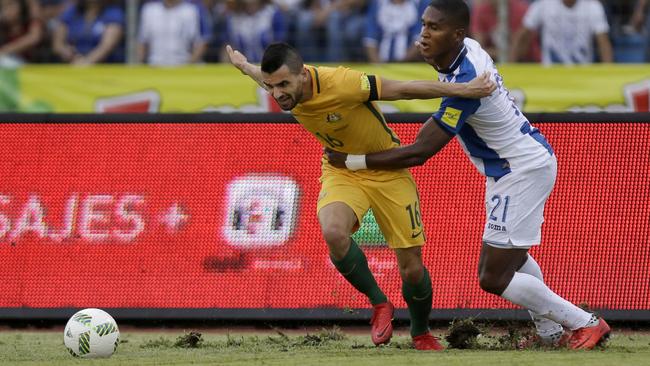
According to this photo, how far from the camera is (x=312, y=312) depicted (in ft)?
31.1

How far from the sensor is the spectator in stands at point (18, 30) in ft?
49.6

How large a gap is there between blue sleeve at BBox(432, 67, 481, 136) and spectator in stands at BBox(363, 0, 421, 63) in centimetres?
639

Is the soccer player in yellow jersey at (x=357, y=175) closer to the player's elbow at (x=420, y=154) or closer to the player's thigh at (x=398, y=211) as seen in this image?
the player's thigh at (x=398, y=211)

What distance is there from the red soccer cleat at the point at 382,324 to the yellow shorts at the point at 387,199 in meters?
0.45

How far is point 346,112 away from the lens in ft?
25.5

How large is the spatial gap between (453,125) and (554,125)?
2.24 m

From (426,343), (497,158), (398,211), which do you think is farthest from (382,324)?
(497,158)

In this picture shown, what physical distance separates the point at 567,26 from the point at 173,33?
4.65 metres

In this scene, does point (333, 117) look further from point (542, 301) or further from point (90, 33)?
point (90, 33)

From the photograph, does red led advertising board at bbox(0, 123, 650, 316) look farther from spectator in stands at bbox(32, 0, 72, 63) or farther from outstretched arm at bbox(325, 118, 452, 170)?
spectator in stands at bbox(32, 0, 72, 63)

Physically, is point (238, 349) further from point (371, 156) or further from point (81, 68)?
point (81, 68)

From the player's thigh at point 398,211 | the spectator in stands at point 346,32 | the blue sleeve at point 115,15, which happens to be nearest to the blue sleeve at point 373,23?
the spectator in stands at point 346,32

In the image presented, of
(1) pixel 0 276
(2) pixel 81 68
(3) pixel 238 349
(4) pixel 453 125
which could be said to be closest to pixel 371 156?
(4) pixel 453 125

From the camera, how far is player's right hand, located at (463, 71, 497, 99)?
7.35m
